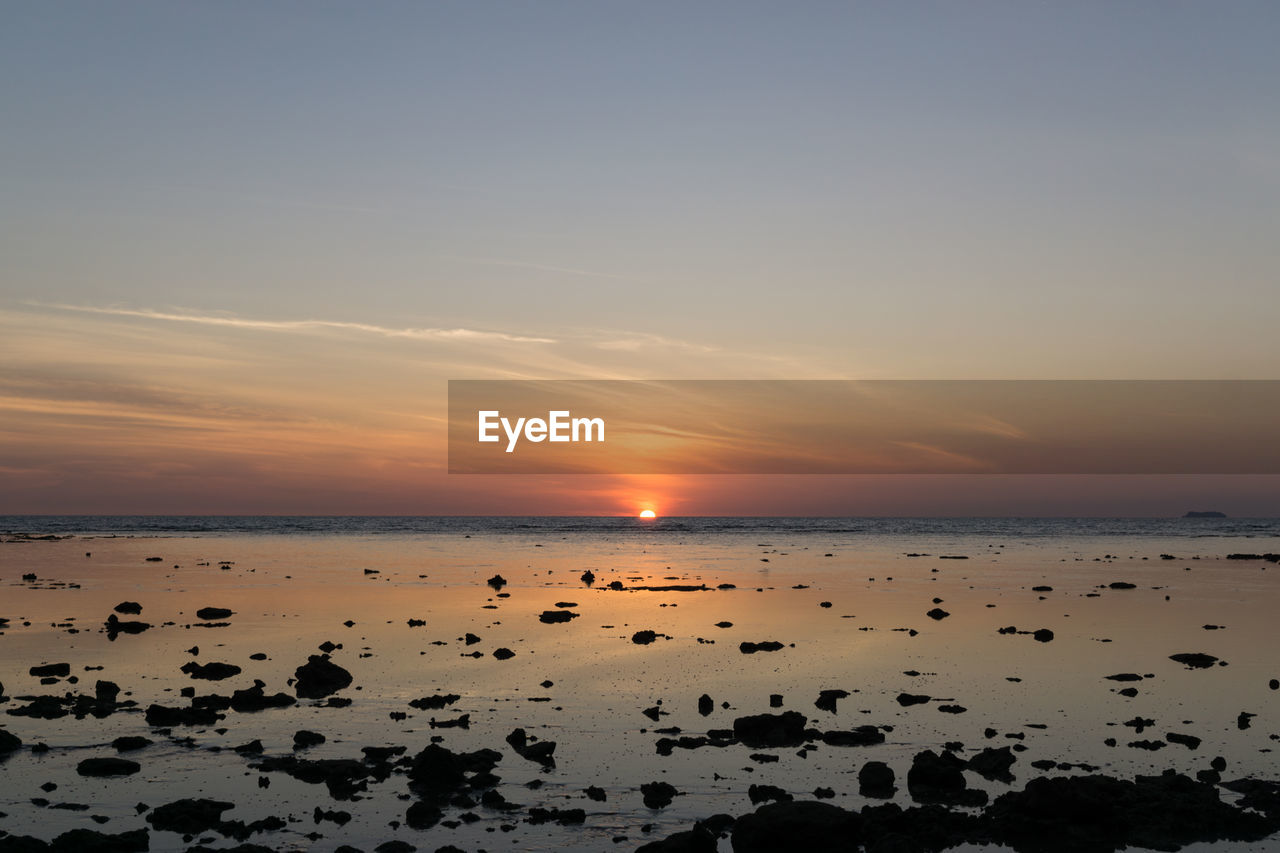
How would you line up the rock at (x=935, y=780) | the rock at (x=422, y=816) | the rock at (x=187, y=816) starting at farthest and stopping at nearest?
the rock at (x=935, y=780) → the rock at (x=422, y=816) → the rock at (x=187, y=816)

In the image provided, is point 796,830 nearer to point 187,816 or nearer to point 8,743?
point 187,816

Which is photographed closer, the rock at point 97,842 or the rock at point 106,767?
the rock at point 97,842

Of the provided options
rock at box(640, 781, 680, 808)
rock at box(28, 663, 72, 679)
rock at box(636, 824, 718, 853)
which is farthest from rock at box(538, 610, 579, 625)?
rock at box(636, 824, 718, 853)

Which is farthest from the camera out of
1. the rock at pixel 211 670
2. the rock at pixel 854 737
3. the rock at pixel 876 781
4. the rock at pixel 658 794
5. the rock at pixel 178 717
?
the rock at pixel 211 670

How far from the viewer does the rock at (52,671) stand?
30.3 m

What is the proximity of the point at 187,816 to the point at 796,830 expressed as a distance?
1057 cm

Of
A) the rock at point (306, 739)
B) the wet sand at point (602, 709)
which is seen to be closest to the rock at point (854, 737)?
the wet sand at point (602, 709)

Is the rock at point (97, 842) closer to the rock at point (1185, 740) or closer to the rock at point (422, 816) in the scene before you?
the rock at point (422, 816)

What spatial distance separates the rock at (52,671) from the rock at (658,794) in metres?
20.9

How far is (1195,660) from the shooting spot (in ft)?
109

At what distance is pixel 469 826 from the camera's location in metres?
17.4

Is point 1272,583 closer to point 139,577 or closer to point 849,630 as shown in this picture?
point 849,630

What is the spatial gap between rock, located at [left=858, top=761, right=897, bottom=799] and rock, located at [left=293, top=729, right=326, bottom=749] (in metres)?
12.1

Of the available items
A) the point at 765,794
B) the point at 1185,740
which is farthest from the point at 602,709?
the point at 1185,740
